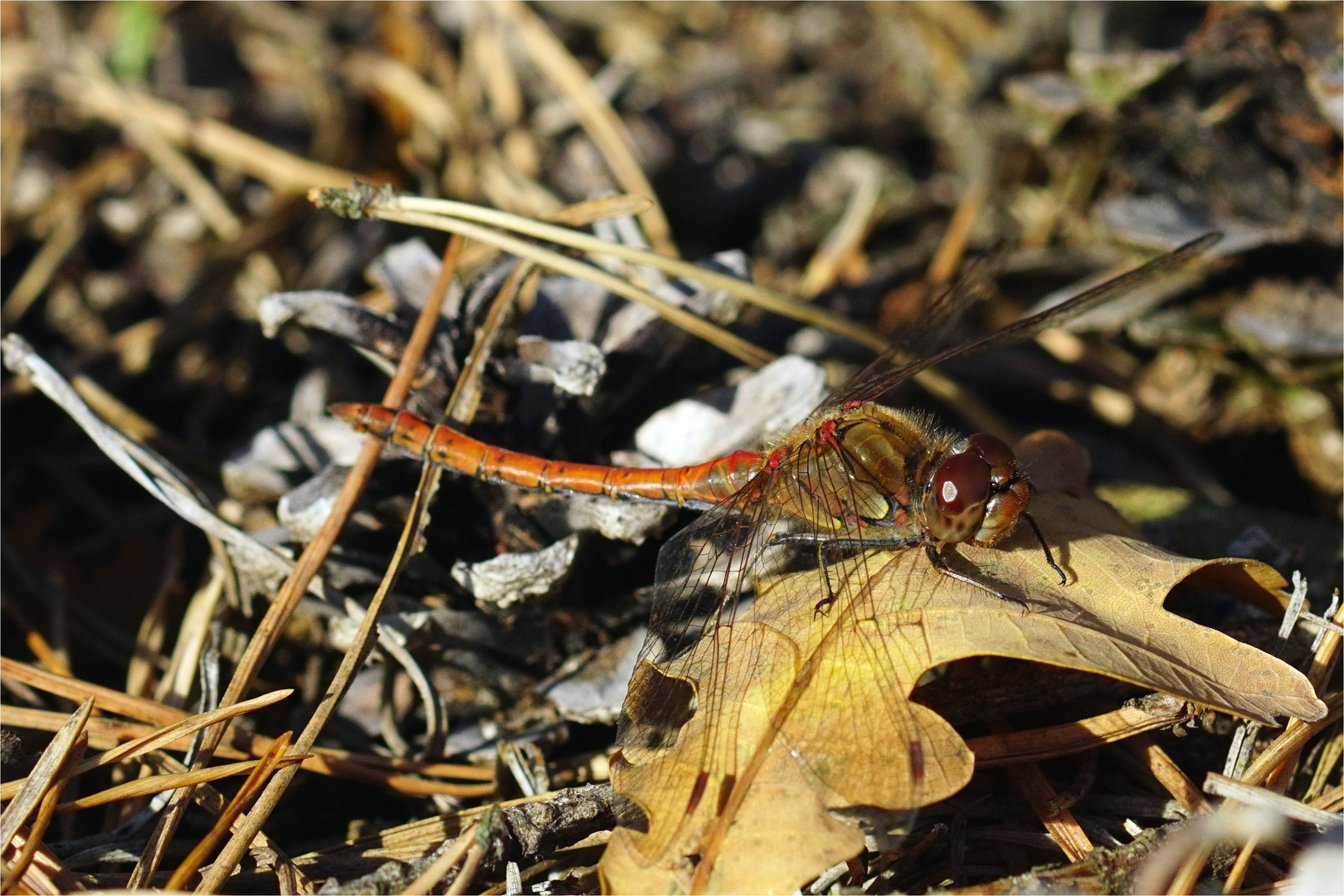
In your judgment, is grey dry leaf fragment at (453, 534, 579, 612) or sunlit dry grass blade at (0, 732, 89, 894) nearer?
sunlit dry grass blade at (0, 732, 89, 894)

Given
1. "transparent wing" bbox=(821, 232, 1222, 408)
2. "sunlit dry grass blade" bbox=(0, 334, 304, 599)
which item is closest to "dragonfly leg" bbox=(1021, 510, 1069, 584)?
"transparent wing" bbox=(821, 232, 1222, 408)

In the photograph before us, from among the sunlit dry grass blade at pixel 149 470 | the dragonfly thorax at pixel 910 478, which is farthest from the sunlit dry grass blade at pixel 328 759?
the dragonfly thorax at pixel 910 478

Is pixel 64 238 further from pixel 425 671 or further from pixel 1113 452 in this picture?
pixel 1113 452

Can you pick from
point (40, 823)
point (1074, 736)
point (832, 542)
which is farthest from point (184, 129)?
point (1074, 736)

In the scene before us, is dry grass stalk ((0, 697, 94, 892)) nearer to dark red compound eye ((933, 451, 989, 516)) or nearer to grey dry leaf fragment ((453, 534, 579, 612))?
grey dry leaf fragment ((453, 534, 579, 612))

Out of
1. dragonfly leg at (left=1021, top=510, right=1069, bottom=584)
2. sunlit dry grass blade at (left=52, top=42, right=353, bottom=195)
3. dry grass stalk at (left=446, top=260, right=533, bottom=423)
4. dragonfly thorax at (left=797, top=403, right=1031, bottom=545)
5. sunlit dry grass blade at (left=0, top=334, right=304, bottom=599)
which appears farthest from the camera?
sunlit dry grass blade at (left=52, top=42, right=353, bottom=195)

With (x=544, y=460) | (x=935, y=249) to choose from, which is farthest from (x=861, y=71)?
(x=544, y=460)
